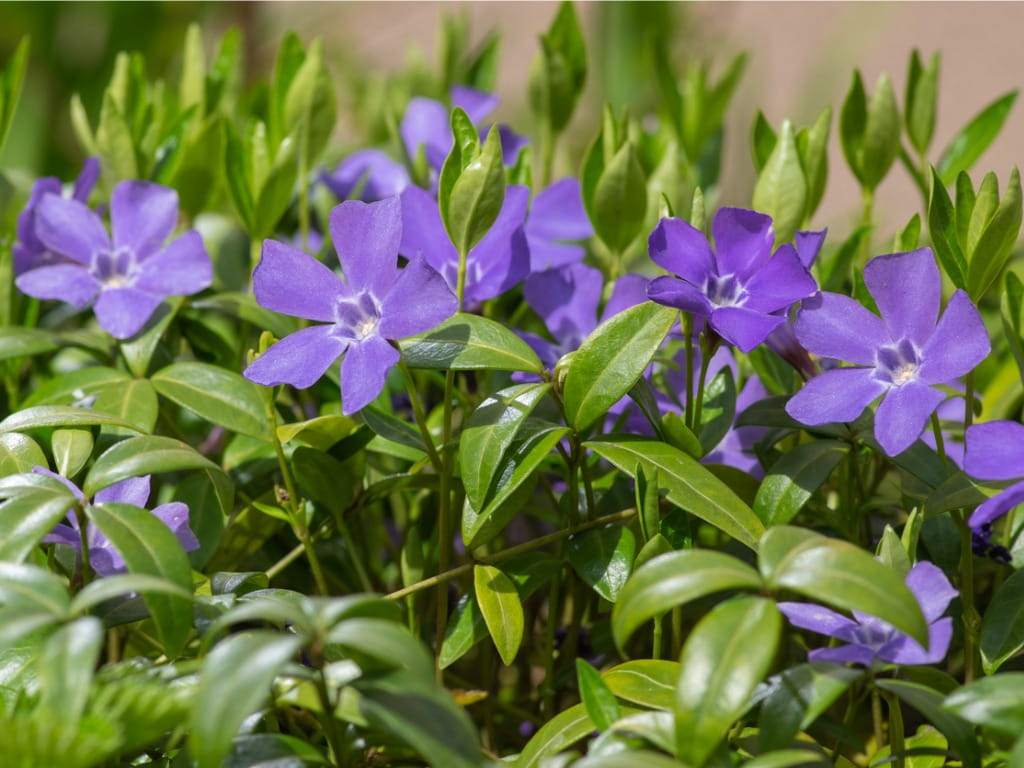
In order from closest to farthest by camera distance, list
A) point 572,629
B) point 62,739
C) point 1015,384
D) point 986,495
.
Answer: point 62,739 < point 986,495 < point 572,629 < point 1015,384

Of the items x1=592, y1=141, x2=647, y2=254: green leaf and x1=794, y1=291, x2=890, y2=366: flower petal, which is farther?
x1=592, y1=141, x2=647, y2=254: green leaf

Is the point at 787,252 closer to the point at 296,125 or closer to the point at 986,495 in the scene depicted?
the point at 986,495

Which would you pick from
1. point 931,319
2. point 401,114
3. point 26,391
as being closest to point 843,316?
point 931,319

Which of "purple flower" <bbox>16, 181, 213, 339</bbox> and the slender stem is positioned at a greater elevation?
"purple flower" <bbox>16, 181, 213, 339</bbox>

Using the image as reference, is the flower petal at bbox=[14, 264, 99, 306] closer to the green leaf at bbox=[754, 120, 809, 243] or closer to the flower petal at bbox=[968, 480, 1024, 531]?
the green leaf at bbox=[754, 120, 809, 243]

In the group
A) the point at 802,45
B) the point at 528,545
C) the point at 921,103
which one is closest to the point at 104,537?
the point at 528,545

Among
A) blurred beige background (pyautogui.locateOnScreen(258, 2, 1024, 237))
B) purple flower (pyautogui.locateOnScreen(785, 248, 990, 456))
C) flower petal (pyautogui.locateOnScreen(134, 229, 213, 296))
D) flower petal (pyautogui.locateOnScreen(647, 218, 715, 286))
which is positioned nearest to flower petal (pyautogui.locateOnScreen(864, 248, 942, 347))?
purple flower (pyautogui.locateOnScreen(785, 248, 990, 456))

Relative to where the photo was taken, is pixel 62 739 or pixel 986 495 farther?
pixel 986 495
